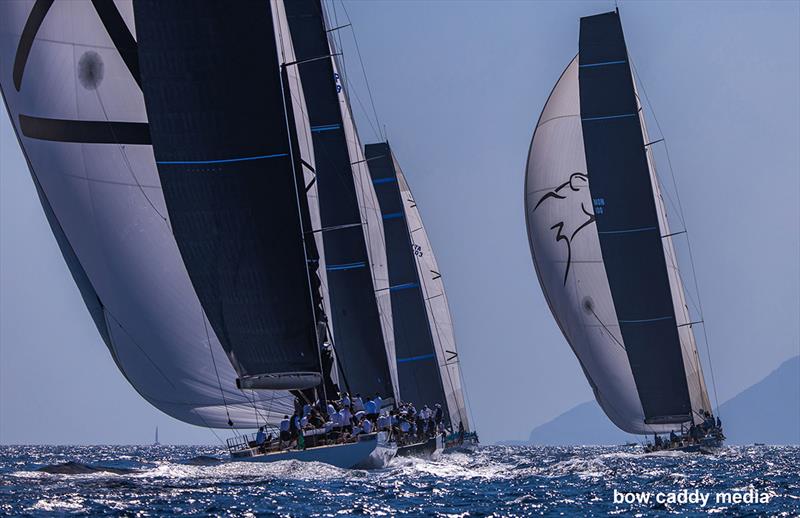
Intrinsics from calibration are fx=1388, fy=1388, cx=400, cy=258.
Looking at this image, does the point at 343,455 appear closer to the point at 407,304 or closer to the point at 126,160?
the point at 126,160

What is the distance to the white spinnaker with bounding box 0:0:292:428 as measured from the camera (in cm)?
2986

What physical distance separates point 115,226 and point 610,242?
17.9 m

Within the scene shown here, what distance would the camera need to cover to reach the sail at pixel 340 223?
113 ft

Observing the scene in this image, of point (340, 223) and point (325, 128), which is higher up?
point (325, 128)

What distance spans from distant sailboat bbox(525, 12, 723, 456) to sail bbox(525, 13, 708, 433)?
3 cm

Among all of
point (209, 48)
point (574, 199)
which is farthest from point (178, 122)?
point (574, 199)

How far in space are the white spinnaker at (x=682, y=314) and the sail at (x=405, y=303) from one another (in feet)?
29.8

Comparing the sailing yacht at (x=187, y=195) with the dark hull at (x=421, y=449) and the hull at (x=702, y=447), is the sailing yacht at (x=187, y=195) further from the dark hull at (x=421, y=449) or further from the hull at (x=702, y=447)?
the hull at (x=702, y=447)

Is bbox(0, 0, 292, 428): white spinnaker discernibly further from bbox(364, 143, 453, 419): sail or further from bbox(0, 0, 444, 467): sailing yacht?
bbox(364, 143, 453, 419): sail

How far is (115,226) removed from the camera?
1179 inches

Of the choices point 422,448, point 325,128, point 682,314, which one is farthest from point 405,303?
A: point 422,448

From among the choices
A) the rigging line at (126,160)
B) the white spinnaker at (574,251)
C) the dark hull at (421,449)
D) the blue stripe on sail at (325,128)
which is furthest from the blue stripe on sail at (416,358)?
the rigging line at (126,160)

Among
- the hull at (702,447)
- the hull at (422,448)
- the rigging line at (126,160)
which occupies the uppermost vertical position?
the rigging line at (126,160)

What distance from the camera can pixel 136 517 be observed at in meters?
19.5
